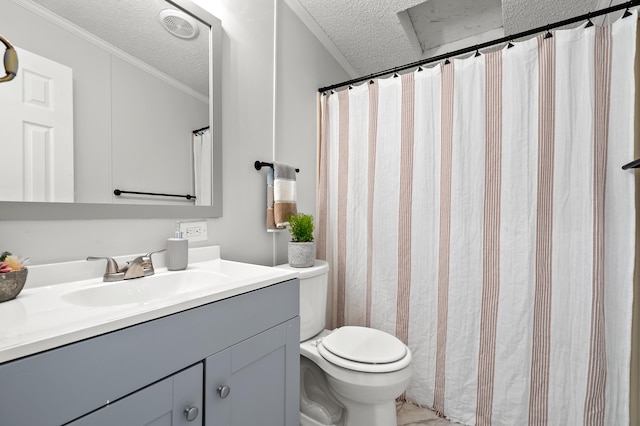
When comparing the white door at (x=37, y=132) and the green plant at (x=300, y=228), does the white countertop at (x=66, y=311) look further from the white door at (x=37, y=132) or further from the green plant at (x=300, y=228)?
the green plant at (x=300, y=228)

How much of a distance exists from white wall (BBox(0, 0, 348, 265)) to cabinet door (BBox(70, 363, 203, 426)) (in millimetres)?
537

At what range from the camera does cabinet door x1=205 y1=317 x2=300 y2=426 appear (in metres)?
0.76

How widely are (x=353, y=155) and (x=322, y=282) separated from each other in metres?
0.82

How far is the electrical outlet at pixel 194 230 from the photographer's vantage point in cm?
119

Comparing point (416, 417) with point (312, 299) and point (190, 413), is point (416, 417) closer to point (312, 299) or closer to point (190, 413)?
point (312, 299)

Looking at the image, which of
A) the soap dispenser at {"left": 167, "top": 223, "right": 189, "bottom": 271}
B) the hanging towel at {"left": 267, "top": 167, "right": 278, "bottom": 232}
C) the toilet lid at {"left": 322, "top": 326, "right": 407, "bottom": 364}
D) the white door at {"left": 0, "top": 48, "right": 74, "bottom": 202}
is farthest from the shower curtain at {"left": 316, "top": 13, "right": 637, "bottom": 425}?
the white door at {"left": 0, "top": 48, "right": 74, "bottom": 202}

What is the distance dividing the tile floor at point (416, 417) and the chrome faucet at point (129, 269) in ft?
4.65

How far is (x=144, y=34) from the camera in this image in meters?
1.09

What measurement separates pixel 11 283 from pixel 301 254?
1.04 m

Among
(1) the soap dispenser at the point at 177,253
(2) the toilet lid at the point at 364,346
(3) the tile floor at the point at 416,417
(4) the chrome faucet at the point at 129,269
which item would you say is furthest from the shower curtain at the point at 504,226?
(4) the chrome faucet at the point at 129,269

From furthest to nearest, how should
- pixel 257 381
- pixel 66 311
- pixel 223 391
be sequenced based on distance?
pixel 257 381
pixel 223 391
pixel 66 311

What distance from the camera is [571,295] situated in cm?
129

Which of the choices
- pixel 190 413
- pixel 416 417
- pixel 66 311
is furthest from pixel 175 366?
pixel 416 417

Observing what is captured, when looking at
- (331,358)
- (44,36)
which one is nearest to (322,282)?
(331,358)
